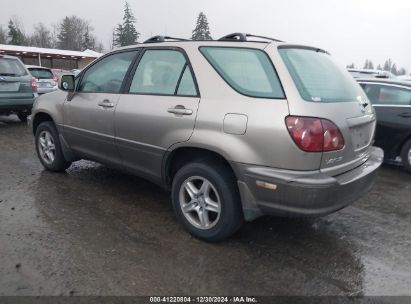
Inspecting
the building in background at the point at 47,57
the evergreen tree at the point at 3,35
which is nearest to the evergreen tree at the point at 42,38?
the evergreen tree at the point at 3,35

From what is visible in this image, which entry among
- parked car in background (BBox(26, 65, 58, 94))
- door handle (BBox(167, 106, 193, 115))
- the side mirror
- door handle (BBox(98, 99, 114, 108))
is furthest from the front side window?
parked car in background (BBox(26, 65, 58, 94))

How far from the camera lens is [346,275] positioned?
291cm

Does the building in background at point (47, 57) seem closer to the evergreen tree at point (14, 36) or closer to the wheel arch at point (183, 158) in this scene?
the evergreen tree at point (14, 36)

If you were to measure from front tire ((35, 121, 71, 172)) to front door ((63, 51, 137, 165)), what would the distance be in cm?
35

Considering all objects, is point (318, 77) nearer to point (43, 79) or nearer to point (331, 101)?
point (331, 101)

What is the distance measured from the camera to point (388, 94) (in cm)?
629

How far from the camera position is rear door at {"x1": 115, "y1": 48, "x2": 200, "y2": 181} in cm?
334

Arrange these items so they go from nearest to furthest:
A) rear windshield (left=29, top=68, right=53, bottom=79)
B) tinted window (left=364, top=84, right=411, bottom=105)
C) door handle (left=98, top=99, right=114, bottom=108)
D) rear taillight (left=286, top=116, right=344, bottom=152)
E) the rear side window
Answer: rear taillight (left=286, top=116, right=344, bottom=152), the rear side window, door handle (left=98, top=99, right=114, bottom=108), tinted window (left=364, top=84, right=411, bottom=105), rear windshield (left=29, top=68, right=53, bottom=79)

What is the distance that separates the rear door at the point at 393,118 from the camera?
592 cm

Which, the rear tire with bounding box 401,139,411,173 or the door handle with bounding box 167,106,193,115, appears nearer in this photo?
the door handle with bounding box 167,106,193,115

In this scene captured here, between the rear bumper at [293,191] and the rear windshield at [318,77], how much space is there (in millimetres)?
618

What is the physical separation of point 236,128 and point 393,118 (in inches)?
165

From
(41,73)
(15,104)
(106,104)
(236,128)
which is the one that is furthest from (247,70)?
(41,73)

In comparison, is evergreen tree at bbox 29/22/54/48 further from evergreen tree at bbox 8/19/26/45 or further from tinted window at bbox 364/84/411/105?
tinted window at bbox 364/84/411/105
